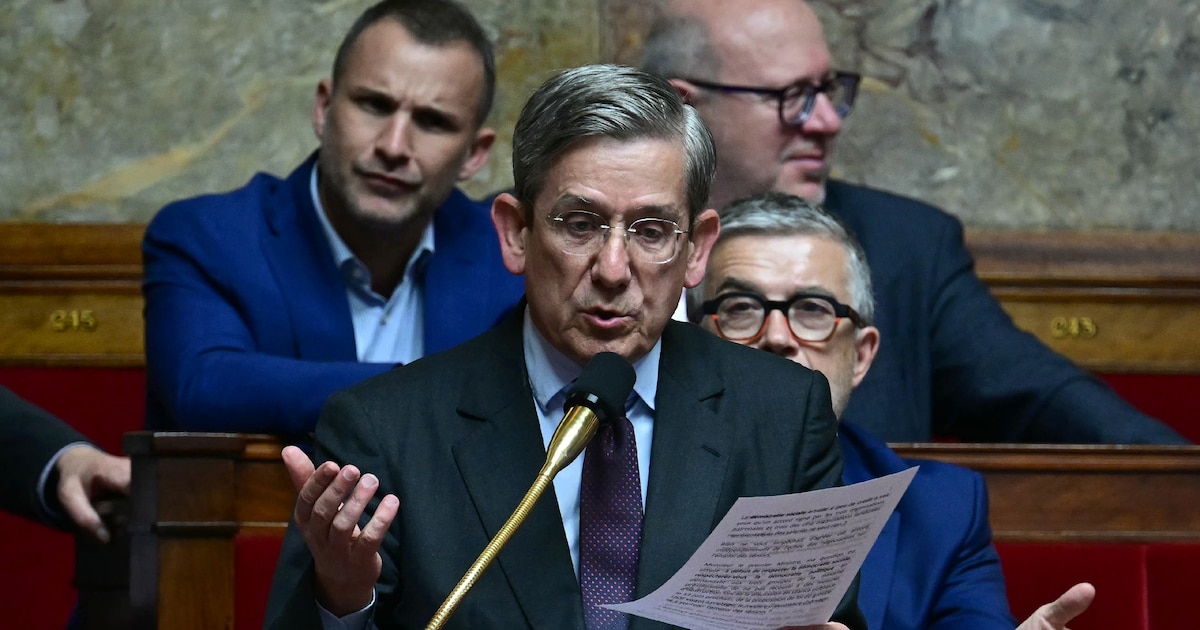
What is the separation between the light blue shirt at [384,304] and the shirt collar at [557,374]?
3.56ft

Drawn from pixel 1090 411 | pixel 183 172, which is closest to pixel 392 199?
pixel 183 172

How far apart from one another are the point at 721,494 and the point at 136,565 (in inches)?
35.6

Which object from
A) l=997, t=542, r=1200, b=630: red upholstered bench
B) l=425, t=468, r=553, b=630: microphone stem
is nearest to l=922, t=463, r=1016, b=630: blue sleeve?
l=997, t=542, r=1200, b=630: red upholstered bench

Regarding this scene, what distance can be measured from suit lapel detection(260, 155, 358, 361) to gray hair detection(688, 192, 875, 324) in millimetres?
652

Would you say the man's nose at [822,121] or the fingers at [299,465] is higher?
the man's nose at [822,121]

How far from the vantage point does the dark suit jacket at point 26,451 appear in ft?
8.06

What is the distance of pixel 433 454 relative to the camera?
1712 millimetres

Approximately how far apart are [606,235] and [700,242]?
0.17 m

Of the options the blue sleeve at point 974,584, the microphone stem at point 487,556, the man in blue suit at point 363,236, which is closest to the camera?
the microphone stem at point 487,556

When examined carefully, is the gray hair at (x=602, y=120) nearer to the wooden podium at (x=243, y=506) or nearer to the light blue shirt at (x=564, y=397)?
the light blue shirt at (x=564, y=397)

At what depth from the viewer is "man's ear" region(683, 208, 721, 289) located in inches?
72.7

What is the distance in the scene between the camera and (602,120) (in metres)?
1.72

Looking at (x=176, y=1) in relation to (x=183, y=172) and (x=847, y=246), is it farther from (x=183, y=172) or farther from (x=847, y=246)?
(x=847, y=246)

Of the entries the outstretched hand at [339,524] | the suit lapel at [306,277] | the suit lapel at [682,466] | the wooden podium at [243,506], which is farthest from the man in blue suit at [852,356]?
the outstretched hand at [339,524]
